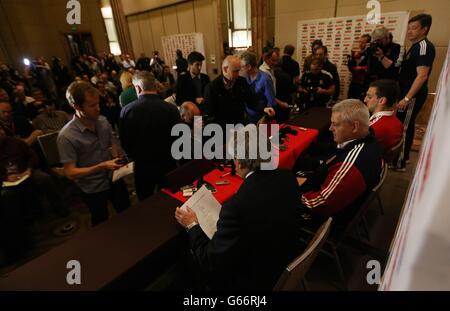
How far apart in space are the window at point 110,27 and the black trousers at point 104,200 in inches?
458

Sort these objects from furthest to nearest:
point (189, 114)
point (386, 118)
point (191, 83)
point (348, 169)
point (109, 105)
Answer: point (109, 105) → point (191, 83) → point (189, 114) → point (386, 118) → point (348, 169)

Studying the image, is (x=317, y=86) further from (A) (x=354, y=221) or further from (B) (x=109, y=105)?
(B) (x=109, y=105)

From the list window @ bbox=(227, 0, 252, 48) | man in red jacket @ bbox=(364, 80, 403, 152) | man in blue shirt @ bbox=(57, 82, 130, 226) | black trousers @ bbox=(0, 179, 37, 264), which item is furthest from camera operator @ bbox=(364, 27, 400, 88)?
black trousers @ bbox=(0, 179, 37, 264)

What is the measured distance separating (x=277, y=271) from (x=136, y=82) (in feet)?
6.16

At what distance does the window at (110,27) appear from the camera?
449 inches

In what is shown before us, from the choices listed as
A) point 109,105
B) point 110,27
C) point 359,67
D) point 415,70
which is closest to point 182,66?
point 109,105

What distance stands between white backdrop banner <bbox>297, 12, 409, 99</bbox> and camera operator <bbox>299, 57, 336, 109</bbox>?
150 centimetres

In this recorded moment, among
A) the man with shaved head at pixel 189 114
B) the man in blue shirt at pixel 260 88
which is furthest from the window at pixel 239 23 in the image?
the man with shaved head at pixel 189 114

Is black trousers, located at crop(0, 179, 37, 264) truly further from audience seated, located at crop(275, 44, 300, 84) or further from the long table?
audience seated, located at crop(275, 44, 300, 84)

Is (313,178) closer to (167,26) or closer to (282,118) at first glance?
(282,118)

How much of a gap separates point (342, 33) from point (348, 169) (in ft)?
14.5

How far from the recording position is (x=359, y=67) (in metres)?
4.26

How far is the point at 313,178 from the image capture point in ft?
6.52

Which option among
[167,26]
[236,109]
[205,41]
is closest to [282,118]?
[236,109]
